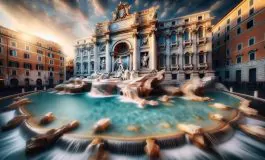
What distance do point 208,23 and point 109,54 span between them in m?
20.1

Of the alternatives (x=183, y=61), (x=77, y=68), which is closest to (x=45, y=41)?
(x=77, y=68)

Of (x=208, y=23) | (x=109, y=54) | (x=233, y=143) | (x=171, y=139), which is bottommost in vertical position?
(x=233, y=143)

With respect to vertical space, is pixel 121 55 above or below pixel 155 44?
below

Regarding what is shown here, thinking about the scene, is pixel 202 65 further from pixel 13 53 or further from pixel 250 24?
pixel 13 53

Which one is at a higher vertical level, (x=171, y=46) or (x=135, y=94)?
(x=171, y=46)

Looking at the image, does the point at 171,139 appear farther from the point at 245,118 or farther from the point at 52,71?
the point at 52,71

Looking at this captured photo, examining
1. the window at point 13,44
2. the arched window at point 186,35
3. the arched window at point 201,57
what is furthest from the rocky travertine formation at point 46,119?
the window at point 13,44

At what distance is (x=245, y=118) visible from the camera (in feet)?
17.0

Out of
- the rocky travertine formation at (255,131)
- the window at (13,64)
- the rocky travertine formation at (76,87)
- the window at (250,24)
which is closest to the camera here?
the rocky travertine formation at (255,131)

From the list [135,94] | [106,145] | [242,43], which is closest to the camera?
→ [106,145]

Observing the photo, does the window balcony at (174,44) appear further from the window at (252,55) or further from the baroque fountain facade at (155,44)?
the window at (252,55)

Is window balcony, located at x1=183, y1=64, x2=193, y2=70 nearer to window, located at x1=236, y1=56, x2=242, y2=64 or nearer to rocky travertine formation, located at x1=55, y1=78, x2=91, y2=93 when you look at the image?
window, located at x1=236, y1=56, x2=242, y2=64

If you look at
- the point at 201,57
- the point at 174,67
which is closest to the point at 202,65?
the point at 201,57

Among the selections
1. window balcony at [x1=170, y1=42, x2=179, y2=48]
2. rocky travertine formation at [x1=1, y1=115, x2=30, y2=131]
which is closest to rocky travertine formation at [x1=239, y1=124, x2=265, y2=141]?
rocky travertine formation at [x1=1, y1=115, x2=30, y2=131]
